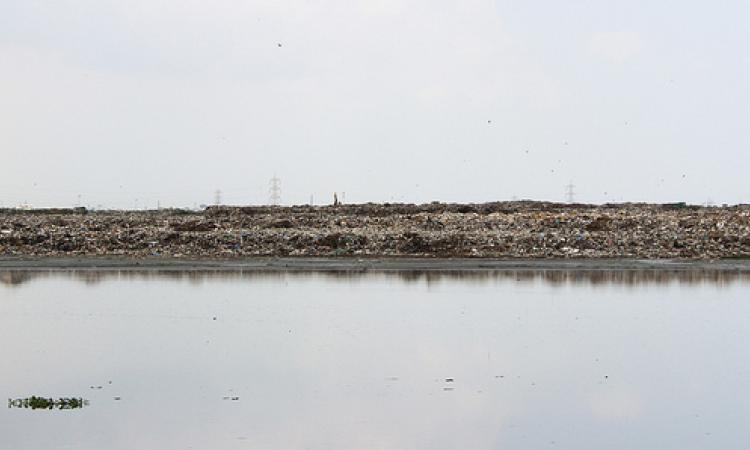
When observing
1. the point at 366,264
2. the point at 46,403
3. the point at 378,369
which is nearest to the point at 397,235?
the point at 366,264

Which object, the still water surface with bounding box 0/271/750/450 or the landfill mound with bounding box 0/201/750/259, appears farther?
the landfill mound with bounding box 0/201/750/259

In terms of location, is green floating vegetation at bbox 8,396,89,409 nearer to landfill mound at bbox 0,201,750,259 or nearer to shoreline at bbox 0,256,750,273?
shoreline at bbox 0,256,750,273

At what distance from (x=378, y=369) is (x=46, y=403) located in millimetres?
3715

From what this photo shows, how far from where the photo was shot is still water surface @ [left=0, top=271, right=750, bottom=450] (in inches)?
365

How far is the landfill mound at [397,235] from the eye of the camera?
3509cm

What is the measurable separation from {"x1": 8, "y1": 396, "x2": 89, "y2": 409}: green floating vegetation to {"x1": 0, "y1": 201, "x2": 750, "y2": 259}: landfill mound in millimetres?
24195

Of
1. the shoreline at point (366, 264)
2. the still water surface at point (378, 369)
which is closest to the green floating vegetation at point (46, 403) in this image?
the still water surface at point (378, 369)

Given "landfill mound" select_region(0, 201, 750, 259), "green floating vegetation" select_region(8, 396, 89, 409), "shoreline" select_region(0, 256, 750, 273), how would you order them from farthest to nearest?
"landfill mound" select_region(0, 201, 750, 259) < "shoreline" select_region(0, 256, 750, 273) < "green floating vegetation" select_region(8, 396, 89, 409)

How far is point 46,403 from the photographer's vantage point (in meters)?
10.4

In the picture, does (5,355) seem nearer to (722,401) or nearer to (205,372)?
(205,372)

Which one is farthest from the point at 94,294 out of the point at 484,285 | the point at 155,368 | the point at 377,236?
the point at 377,236

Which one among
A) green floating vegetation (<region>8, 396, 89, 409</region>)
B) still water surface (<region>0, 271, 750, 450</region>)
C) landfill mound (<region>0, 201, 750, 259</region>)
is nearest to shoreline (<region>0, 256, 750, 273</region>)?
landfill mound (<region>0, 201, 750, 259</region>)

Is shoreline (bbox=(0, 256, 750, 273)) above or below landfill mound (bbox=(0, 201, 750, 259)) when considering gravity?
below

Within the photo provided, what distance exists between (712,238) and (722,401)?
26681 mm
